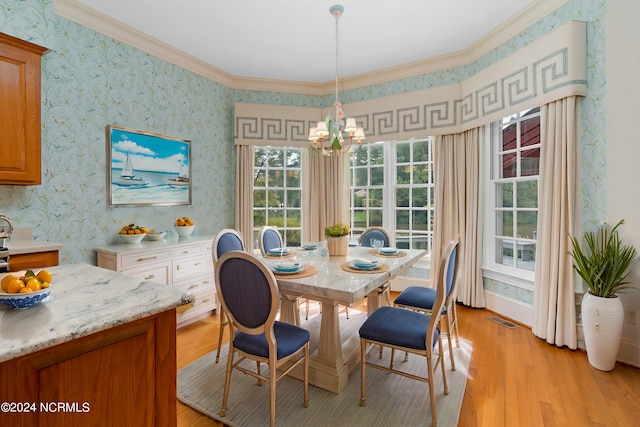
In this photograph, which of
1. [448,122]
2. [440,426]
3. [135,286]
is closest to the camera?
[135,286]

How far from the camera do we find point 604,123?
8.31 feet

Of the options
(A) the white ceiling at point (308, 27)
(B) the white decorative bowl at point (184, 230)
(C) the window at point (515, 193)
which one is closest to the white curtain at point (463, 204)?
(C) the window at point (515, 193)

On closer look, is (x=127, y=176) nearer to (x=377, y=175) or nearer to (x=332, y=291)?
(x=332, y=291)

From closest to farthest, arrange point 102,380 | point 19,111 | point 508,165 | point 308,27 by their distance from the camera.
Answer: point 102,380 → point 19,111 → point 308,27 → point 508,165

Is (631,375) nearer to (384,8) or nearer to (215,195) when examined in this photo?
(384,8)

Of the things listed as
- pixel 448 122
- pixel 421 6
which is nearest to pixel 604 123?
pixel 448 122

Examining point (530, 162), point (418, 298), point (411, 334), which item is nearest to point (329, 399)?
point (411, 334)

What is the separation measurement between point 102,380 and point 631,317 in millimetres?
3494

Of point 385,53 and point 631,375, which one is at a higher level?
point 385,53

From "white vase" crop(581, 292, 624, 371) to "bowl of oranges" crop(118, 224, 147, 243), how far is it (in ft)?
13.0

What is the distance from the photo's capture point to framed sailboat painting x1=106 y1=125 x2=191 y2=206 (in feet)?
10.4

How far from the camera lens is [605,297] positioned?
2.36 meters

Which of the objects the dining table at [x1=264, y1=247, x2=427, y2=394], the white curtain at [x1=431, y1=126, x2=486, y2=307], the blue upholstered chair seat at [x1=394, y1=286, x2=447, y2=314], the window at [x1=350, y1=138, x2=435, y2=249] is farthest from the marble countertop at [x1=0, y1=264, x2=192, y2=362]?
the window at [x1=350, y1=138, x2=435, y2=249]

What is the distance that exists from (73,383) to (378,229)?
2.85m
